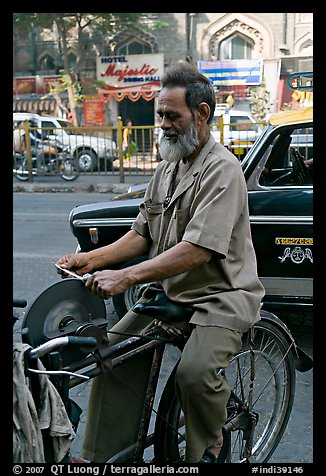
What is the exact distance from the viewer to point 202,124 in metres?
2.50

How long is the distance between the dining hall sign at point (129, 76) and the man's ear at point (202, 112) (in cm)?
2492

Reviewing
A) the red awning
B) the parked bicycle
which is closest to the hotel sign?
the red awning

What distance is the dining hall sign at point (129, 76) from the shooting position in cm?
2711

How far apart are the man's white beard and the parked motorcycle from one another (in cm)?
1359

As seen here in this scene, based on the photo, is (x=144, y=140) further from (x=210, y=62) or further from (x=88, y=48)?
(x=88, y=48)

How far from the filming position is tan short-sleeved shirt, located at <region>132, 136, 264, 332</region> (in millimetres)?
2332

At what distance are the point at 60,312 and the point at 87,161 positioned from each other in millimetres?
14230

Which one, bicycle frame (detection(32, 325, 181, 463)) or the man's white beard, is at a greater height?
the man's white beard

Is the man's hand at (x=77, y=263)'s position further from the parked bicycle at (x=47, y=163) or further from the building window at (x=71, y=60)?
the building window at (x=71, y=60)

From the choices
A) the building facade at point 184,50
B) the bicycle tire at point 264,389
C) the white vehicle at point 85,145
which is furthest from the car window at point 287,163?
the building facade at point 184,50

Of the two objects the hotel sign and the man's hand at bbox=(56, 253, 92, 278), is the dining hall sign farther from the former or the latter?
the man's hand at bbox=(56, 253, 92, 278)

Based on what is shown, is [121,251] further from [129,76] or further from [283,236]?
[129,76]

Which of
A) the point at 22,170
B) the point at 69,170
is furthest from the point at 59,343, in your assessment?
the point at 22,170
